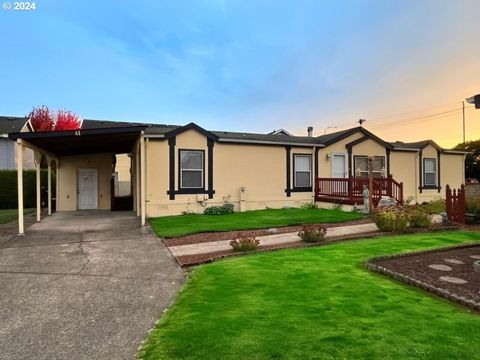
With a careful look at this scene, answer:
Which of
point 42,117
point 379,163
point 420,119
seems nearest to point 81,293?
point 379,163

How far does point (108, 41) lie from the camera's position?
575 inches

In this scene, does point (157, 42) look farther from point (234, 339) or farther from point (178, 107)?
point (234, 339)

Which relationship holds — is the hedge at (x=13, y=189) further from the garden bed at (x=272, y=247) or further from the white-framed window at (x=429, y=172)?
the white-framed window at (x=429, y=172)

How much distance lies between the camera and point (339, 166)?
1723 centimetres

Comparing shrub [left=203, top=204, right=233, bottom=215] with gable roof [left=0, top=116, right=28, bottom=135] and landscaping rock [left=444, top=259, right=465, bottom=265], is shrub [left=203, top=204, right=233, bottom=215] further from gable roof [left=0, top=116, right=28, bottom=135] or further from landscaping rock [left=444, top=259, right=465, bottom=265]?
Answer: gable roof [left=0, top=116, right=28, bottom=135]

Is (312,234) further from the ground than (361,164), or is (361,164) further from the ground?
(361,164)

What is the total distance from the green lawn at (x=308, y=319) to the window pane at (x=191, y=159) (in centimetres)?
836

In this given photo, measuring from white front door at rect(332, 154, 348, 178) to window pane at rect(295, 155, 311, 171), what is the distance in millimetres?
1503

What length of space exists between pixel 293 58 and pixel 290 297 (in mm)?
15104

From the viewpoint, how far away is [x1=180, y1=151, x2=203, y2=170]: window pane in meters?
13.8

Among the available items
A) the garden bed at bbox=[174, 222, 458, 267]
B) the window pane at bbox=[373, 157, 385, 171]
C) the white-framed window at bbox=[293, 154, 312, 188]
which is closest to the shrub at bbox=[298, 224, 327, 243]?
the garden bed at bbox=[174, 222, 458, 267]

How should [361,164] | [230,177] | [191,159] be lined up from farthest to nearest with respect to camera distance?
1. [361,164]
2. [230,177]
3. [191,159]

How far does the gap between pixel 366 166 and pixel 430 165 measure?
15.9ft

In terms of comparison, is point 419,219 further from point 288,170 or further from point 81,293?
point 81,293
